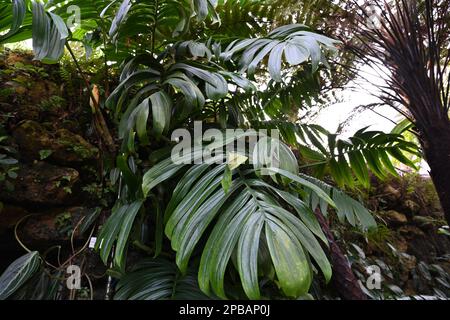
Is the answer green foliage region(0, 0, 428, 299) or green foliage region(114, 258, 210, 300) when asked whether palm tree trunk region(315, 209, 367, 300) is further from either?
green foliage region(114, 258, 210, 300)

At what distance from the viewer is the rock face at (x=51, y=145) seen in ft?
4.39

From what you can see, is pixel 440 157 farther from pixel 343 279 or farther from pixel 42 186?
pixel 42 186

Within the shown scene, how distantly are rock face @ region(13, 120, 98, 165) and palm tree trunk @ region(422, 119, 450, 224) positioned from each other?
1507mm

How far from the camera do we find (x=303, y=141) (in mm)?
1527

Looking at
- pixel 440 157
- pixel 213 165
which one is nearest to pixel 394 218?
pixel 440 157

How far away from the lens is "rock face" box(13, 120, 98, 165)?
1338 mm

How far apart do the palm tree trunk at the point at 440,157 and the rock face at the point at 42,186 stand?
1545 mm

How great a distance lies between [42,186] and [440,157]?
5.47 ft

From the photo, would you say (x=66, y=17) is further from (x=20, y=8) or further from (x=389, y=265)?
(x=389, y=265)

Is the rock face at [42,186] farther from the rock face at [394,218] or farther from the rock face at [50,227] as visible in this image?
the rock face at [394,218]

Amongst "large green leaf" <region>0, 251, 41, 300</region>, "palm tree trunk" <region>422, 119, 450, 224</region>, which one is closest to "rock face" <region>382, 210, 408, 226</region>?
"palm tree trunk" <region>422, 119, 450, 224</region>

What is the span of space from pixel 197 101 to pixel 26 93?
1.05 m

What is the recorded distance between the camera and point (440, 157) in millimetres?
1212

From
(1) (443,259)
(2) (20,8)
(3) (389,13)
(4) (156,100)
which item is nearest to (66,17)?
(2) (20,8)
